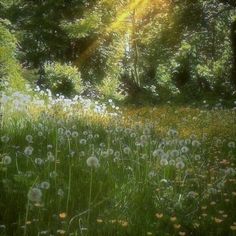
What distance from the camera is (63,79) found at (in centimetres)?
1405

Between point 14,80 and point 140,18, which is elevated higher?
point 140,18

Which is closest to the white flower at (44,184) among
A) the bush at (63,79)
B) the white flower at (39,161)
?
the white flower at (39,161)

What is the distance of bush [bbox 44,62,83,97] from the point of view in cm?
1396

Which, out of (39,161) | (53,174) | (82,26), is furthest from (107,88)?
(53,174)

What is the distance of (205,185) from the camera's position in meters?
4.08

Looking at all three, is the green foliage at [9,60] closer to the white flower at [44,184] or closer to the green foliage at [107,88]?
the white flower at [44,184]

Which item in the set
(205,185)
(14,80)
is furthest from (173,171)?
(14,80)

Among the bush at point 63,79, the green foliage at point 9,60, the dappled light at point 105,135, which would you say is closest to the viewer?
the dappled light at point 105,135

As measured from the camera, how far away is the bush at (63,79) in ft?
45.8

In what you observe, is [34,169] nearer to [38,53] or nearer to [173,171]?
[173,171]

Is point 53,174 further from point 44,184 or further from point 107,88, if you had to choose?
point 107,88

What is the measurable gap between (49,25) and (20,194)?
38.9 ft

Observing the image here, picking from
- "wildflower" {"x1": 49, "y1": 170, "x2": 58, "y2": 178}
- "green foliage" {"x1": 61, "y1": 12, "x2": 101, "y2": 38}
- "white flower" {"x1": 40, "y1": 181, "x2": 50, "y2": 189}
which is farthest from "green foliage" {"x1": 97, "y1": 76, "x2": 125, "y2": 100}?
"white flower" {"x1": 40, "y1": 181, "x2": 50, "y2": 189}

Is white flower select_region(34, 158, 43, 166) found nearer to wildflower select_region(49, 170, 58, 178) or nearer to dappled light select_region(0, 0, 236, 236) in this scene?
dappled light select_region(0, 0, 236, 236)
